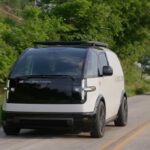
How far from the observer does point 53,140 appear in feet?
42.3

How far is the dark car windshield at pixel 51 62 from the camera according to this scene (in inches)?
528

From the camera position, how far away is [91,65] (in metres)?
13.6

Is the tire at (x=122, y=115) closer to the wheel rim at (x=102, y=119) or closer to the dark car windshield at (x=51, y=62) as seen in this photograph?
the wheel rim at (x=102, y=119)

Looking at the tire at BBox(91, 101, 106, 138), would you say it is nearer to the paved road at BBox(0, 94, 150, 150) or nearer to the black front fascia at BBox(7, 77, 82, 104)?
the paved road at BBox(0, 94, 150, 150)

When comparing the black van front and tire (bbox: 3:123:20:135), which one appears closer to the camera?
the black van front

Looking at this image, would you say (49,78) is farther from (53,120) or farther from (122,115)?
(122,115)

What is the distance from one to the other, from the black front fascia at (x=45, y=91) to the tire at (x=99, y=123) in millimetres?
523

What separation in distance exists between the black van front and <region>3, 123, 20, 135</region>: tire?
1.88 ft

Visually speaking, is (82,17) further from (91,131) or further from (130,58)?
(91,131)

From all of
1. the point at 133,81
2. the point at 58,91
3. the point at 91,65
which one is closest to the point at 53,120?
the point at 58,91

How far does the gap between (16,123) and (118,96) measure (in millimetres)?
3247

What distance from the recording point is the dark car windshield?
13.4m

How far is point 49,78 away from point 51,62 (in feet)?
1.72

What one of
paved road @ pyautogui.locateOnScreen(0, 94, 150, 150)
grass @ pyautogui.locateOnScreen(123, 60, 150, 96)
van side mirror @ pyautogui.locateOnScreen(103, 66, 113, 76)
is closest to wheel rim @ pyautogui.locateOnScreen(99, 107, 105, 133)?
paved road @ pyautogui.locateOnScreen(0, 94, 150, 150)
